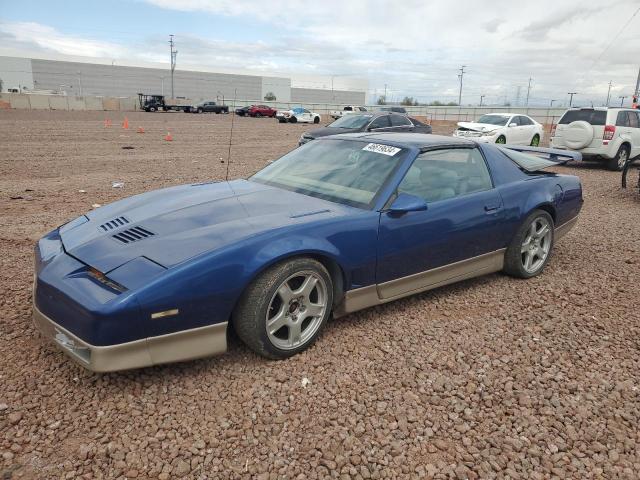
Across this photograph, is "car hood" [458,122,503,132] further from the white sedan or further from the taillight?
the taillight

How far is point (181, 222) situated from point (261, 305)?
0.77m

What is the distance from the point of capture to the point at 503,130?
53.1ft

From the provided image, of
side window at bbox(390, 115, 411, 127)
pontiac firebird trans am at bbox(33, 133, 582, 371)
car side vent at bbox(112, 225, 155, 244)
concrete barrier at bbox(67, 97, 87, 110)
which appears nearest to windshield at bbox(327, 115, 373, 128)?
side window at bbox(390, 115, 411, 127)

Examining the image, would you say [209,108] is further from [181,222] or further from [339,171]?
[181,222]

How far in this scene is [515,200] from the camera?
14.1ft

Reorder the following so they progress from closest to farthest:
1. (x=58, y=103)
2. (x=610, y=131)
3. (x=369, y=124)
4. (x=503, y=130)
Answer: (x=610, y=131)
(x=369, y=124)
(x=503, y=130)
(x=58, y=103)

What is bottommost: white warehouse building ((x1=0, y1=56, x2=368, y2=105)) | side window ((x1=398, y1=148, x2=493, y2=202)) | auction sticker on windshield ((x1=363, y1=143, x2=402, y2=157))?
side window ((x1=398, y1=148, x2=493, y2=202))

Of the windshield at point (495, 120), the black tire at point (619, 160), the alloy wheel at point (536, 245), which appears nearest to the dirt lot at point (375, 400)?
the alloy wheel at point (536, 245)

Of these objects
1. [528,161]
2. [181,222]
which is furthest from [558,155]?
[181,222]

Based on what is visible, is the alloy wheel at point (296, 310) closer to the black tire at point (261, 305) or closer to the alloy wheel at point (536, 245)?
the black tire at point (261, 305)

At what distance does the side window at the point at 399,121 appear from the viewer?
49.9 ft

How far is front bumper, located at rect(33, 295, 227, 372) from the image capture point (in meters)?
2.43

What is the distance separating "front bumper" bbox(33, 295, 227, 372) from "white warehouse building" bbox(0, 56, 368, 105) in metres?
85.0

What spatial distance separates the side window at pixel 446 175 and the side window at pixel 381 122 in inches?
419
